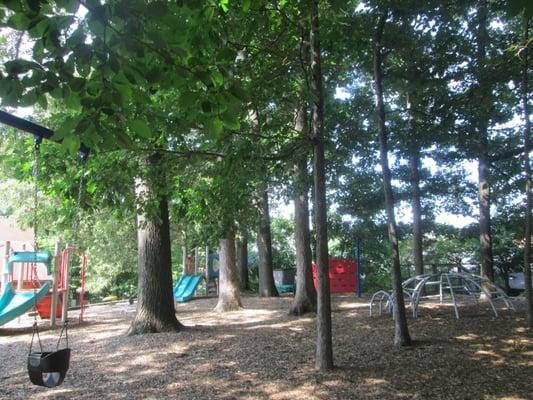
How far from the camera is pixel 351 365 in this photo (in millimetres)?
5699

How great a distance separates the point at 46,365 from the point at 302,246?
25.5 feet

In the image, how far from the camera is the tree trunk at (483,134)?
8.05m

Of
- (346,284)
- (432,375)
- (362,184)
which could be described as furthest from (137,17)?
(346,284)

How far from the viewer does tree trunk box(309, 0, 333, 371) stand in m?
5.55

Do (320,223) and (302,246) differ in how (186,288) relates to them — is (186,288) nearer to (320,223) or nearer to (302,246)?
(302,246)

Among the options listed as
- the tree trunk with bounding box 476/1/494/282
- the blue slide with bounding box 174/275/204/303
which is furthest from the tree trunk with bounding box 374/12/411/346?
the blue slide with bounding box 174/275/204/303

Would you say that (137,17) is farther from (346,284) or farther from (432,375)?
(346,284)

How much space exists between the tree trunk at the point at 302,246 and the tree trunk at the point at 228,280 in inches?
69.8

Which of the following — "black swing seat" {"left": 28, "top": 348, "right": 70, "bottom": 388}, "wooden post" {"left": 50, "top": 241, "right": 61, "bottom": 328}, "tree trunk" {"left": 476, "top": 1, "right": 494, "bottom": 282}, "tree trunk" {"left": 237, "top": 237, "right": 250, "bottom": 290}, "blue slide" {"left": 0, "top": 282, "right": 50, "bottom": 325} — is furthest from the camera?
"tree trunk" {"left": 237, "top": 237, "right": 250, "bottom": 290}

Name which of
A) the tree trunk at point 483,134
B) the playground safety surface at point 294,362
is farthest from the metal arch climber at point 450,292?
the tree trunk at point 483,134

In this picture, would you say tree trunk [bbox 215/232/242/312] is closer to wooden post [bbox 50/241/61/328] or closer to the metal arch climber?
the metal arch climber

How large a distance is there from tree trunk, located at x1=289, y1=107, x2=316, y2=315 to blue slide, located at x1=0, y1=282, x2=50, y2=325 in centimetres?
561

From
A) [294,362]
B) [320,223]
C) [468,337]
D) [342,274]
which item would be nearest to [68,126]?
[320,223]

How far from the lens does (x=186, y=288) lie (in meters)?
16.3
